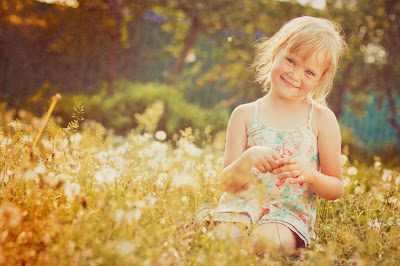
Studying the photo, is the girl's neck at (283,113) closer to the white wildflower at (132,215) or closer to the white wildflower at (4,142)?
the white wildflower at (132,215)

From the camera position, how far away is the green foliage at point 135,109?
687 centimetres

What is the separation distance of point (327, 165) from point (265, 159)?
1.81 ft

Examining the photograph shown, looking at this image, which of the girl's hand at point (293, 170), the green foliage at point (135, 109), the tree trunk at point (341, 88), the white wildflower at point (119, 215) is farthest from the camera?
the tree trunk at point (341, 88)

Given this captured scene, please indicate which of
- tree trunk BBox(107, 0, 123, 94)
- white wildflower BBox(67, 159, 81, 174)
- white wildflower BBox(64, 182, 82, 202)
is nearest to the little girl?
white wildflower BBox(67, 159, 81, 174)

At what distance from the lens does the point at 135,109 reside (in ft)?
24.2

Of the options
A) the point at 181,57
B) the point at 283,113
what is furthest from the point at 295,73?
the point at 181,57

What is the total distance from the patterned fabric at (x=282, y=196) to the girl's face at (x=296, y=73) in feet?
0.61

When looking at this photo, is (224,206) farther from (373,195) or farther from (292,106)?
(373,195)

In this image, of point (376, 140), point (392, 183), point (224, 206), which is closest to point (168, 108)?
point (392, 183)

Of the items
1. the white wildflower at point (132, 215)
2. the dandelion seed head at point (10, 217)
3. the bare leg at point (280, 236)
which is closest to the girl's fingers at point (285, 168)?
the bare leg at point (280, 236)

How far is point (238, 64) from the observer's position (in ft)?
27.9

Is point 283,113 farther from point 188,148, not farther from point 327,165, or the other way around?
point 188,148

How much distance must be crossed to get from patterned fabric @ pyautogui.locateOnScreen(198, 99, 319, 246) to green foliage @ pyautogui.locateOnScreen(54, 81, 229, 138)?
12.8 feet

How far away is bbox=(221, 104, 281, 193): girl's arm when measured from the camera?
6.92 feet
